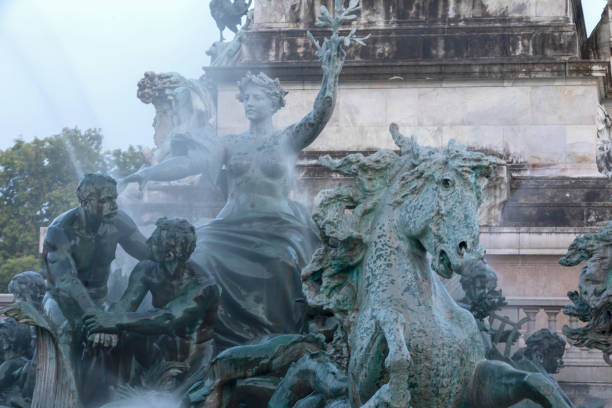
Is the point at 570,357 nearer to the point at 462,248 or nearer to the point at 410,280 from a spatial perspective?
the point at 410,280

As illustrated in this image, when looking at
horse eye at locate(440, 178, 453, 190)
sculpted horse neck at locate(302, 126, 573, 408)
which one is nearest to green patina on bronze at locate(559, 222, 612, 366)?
sculpted horse neck at locate(302, 126, 573, 408)

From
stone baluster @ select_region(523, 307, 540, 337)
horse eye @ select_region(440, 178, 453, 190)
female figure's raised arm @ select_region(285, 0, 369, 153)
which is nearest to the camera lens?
horse eye @ select_region(440, 178, 453, 190)

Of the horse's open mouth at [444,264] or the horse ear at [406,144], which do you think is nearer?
the horse's open mouth at [444,264]

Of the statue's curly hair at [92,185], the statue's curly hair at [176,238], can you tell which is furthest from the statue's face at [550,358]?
the statue's curly hair at [92,185]

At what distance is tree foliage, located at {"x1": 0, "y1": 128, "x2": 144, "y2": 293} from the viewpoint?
33.0m

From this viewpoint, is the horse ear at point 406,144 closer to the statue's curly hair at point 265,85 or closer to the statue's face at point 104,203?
the statue's face at point 104,203

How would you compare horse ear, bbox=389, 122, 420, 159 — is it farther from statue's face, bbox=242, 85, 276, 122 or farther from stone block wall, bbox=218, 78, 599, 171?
stone block wall, bbox=218, 78, 599, 171

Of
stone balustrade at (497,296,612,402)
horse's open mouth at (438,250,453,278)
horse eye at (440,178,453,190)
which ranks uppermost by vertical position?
horse eye at (440,178,453,190)

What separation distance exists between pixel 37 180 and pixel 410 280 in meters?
31.5

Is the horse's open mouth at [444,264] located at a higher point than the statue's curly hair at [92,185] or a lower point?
lower

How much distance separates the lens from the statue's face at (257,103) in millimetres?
8914

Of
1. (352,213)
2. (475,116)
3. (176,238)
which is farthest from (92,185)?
(475,116)

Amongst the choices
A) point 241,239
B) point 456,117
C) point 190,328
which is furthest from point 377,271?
point 456,117

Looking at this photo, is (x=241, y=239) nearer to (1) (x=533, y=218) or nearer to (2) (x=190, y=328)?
(2) (x=190, y=328)
